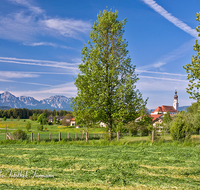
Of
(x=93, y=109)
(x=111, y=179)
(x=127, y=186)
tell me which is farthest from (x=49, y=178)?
(x=93, y=109)

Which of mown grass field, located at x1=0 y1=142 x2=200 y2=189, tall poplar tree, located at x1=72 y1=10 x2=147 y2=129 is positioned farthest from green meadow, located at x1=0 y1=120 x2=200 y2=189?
tall poplar tree, located at x1=72 y1=10 x2=147 y2=129

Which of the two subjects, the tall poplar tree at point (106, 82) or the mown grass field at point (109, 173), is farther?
the tall poplar tree at point (106, 82)

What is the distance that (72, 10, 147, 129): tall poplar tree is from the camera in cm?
1647

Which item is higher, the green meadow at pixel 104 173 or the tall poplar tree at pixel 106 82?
the tall poplar tree at pixel 106 82

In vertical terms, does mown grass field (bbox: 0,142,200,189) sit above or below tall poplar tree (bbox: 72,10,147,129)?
below

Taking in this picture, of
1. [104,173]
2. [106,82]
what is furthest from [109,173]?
[106,82]

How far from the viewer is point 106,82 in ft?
54.9

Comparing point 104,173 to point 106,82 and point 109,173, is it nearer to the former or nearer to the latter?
point 109,173

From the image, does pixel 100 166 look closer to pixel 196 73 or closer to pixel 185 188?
pixel 185 188

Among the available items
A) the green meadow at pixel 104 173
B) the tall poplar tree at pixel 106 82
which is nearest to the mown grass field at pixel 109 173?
the green meadow at pixel 104 173

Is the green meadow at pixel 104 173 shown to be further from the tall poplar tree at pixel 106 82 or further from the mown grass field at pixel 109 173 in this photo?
the tall poplar tree at pixel 106 82

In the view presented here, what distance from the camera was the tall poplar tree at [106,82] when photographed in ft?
54.0

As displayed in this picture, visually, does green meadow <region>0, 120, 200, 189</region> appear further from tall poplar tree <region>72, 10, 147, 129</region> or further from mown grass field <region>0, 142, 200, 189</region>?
tall poplar tree <region>72, 10, 147, 129</region>

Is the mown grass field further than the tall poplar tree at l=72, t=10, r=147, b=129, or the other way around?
the tall poplar tree at l=72, t=10, r=147, b=129
